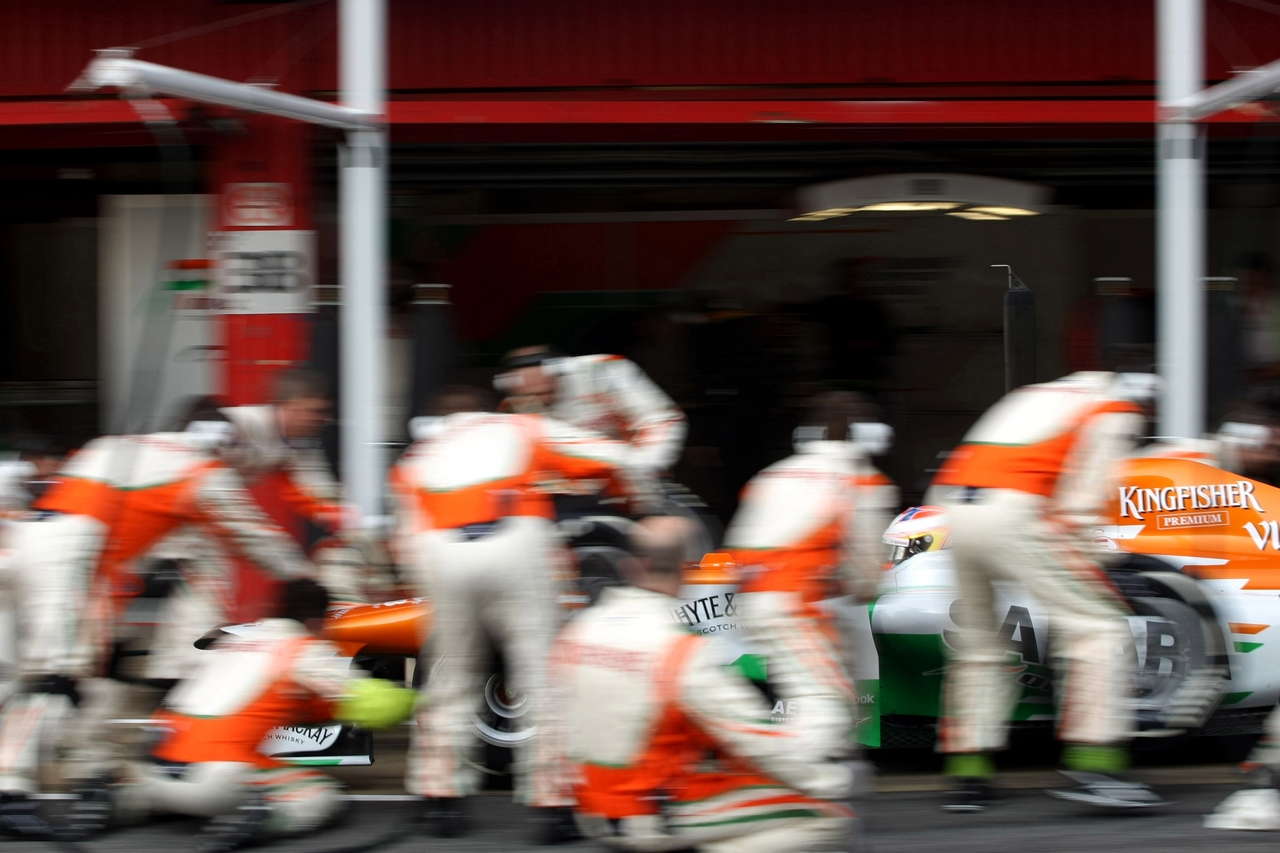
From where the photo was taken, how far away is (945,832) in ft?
16.8

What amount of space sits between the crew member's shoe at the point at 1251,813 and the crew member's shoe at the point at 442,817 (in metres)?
2.55

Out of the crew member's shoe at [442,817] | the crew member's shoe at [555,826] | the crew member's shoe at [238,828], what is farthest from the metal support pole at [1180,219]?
the crew member's shoe at [238,828]

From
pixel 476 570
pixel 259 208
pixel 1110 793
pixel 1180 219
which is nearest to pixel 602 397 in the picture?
pixel 476 570

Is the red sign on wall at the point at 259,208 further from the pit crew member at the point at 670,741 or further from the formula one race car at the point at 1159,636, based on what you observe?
the pit crew member at the point at 670,741

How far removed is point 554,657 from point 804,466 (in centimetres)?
111

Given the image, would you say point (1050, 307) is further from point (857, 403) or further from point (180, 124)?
point (180, 124)

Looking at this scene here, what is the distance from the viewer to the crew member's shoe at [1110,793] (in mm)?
5180

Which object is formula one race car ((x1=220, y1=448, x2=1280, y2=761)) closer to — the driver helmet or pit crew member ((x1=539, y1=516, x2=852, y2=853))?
the driver helmet

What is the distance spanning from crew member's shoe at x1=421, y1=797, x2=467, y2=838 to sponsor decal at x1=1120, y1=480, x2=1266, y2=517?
295cm

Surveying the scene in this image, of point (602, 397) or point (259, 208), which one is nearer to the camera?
point (602, 397)

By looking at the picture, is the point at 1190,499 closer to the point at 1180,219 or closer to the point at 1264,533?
the point at 1264,533

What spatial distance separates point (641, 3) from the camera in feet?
28.9

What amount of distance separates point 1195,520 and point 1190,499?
88mm

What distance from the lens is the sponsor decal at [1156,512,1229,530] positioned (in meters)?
6.04
